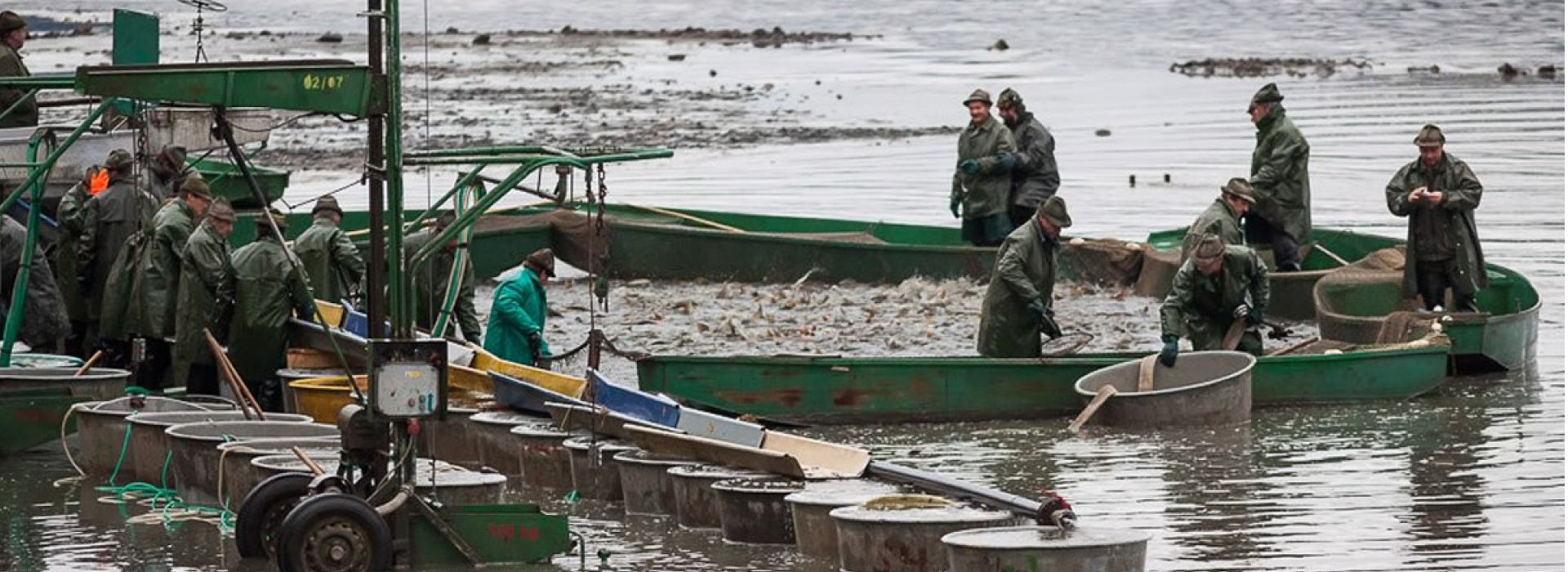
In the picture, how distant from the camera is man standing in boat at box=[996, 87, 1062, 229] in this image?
21547mm

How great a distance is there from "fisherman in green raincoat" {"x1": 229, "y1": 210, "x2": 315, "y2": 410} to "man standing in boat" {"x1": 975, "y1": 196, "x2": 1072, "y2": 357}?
401 cm

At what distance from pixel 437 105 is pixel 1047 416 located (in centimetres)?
2767

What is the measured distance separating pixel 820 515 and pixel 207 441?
3.34 m

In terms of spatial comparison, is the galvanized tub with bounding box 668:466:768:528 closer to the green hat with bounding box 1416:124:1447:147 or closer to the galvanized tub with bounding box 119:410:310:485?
the galvanized tub with bounding box 119:410:310:485

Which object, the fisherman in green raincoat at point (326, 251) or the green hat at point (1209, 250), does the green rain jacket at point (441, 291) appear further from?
the green hat at point (1209, 250)

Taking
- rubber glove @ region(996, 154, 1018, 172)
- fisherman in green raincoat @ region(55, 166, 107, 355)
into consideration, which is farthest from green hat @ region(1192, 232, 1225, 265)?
fisherman in green raincoat @ region(55, 166, 107, 355)

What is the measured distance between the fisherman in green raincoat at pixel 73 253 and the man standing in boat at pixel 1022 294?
19.0 ft

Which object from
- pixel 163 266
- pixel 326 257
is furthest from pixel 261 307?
pixel 326 257

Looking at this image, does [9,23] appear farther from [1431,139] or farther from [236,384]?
[1431,139]

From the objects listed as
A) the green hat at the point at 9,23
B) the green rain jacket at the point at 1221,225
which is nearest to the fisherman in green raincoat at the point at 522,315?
the green rain jacket at the point at 1221,225

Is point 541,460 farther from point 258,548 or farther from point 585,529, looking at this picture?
point 258,548

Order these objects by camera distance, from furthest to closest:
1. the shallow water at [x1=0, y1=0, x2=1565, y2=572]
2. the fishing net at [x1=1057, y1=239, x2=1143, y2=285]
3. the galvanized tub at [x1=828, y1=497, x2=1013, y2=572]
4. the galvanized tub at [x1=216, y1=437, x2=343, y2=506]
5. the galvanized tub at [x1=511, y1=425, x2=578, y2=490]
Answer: the fishing net at [x1=1057, y1=239, x2=1143, y2=285]
the galvanized tub at [x1=511, y1=425, x2=578, y2=490]
the galvanized tub at [x1=216, y1=437, x2=343, y2=506]
the shallow water at [x1=0, y1=0, x2=1565, y2=572]
the galvanized tub at [x1=828, y1=497, x2=1013, y2=572]

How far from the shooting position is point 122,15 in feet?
56.0

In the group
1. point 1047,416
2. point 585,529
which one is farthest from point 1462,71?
point 585,529
